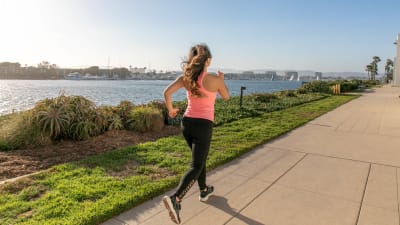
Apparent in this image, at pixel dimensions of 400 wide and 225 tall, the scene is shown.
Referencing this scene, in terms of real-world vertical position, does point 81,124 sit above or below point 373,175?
above

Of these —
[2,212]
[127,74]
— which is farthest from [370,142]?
[127,74]

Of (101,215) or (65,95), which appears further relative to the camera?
(65,95)

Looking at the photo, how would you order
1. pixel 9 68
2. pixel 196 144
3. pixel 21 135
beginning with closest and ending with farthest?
pixel 196 144
pixel 21 135
pixel 9 68

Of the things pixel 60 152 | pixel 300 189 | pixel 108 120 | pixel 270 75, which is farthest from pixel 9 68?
pixel 270 75

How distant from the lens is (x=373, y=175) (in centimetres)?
404

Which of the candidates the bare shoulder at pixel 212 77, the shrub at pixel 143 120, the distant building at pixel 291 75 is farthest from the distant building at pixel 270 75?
the bare shoulder at pixel 212 77

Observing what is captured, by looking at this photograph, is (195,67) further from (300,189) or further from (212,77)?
(300,189)

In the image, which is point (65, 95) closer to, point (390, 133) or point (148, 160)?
point (148, 160)

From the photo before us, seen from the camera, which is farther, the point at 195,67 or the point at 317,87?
the point at 317,87

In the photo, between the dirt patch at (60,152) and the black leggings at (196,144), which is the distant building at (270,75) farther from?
the black leggings at (196,144)

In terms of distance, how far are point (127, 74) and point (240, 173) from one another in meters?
107

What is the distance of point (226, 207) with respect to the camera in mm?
3016

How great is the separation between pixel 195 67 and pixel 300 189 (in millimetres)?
2114

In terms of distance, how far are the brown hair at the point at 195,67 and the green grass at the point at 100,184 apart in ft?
4.65
